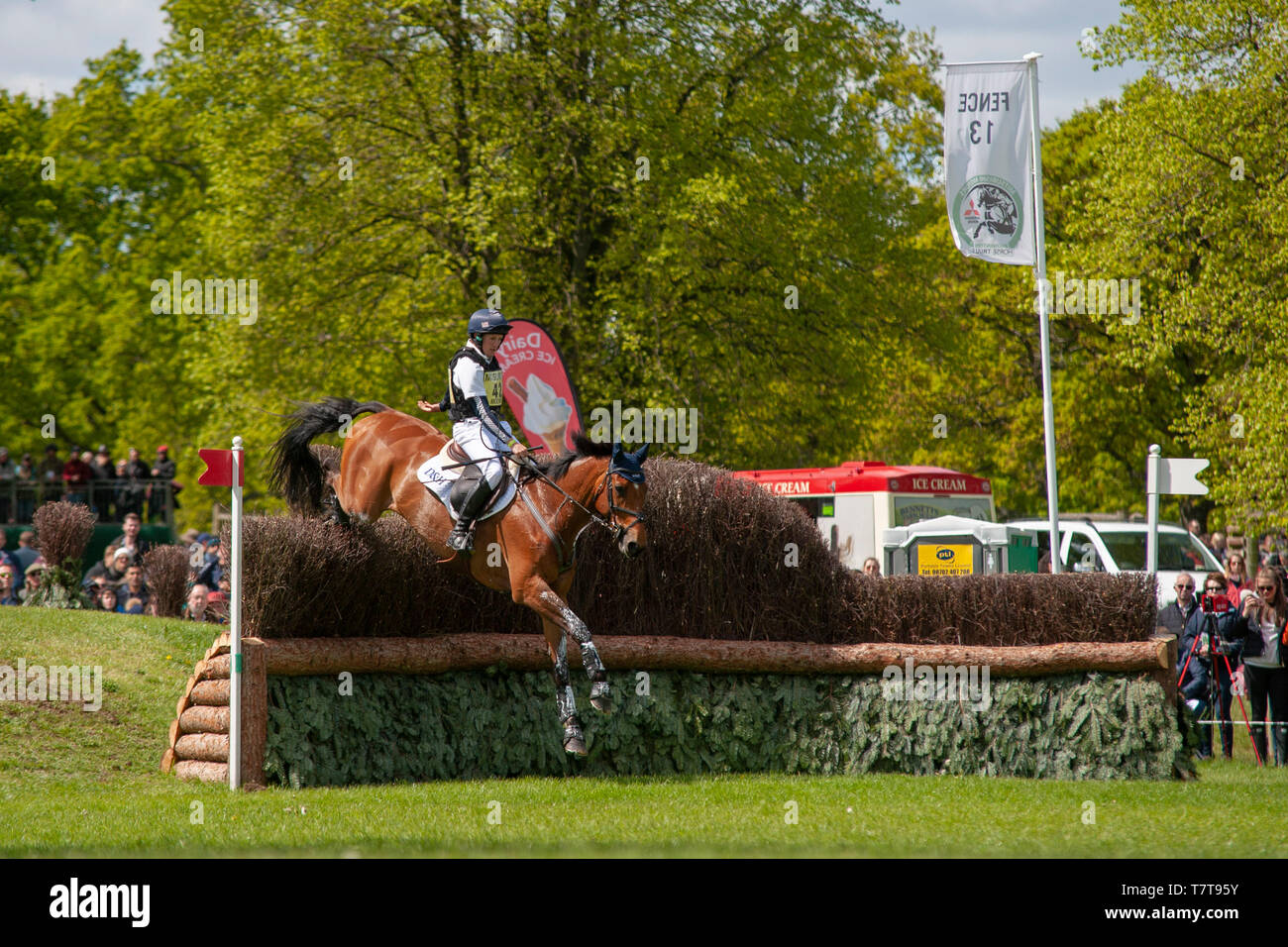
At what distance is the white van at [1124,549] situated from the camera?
24530 mm

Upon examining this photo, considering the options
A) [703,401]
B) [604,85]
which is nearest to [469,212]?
[604,85]

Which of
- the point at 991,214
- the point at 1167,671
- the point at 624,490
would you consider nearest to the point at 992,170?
the point at 991,214

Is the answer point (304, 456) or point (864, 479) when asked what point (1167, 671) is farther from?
point (864, 479)

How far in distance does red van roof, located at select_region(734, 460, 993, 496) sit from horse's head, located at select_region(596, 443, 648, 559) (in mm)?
13459

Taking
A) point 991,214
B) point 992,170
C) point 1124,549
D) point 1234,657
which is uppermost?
point 992,170

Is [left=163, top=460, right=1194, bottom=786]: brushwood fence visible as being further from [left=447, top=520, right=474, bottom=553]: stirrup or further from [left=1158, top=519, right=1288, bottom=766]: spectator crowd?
[left=1158, top=519, right=1288, bottom=766]: spectator crowd

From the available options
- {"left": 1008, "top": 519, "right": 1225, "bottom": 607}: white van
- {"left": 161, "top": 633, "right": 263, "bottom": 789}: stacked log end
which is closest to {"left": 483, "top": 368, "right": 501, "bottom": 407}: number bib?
{"left": 161, "top": 633, "right": 263, "bottom": 789}: stacked log end

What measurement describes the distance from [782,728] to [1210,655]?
17.8 ft

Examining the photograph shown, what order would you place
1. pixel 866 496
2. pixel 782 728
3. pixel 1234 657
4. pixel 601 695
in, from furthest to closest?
pixel 866 496
pixel 1234 657
pixel 782 728
pixel 601 695

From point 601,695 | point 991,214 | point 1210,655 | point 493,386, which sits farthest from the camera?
point 991,214

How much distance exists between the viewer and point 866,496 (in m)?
25.0

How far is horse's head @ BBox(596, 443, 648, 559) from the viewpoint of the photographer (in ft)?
36.0

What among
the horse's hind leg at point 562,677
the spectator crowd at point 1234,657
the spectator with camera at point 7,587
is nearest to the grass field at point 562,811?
the horse's hind leg at point 562,677

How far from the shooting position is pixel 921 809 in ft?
34.7
